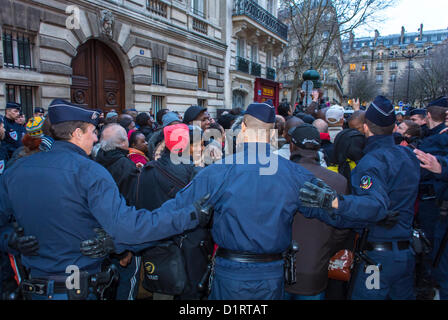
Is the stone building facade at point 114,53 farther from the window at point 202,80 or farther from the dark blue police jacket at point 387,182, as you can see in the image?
the dark blue police jacket at point 387,182

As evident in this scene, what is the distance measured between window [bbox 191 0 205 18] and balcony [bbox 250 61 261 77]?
5214 millimetres

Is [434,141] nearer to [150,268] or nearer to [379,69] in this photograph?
[150,268]

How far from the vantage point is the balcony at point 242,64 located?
17125 mm

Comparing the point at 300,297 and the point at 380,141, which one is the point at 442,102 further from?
the point at 300,297

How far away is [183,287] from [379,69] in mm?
90635

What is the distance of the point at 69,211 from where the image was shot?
1.91 m

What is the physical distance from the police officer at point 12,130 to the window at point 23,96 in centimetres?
113

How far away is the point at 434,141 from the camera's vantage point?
13.3 ft

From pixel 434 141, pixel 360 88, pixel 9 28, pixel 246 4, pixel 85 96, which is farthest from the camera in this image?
pixel 360 88

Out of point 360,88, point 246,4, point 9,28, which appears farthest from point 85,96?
point 360,88

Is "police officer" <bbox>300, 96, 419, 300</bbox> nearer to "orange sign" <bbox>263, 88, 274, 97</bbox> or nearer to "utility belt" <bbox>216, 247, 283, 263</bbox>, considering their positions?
"utility belt" <bbox>216, 247, 283, 263</bbox>

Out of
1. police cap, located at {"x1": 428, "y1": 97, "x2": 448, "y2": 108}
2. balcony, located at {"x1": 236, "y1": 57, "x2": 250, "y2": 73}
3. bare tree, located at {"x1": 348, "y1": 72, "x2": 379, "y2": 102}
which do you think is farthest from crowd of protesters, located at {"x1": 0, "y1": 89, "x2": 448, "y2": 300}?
bare tree, located at {"x1": 348, "y1": 72, "x2": 379, "y2": 102}

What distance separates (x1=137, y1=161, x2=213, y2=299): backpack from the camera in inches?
98.0

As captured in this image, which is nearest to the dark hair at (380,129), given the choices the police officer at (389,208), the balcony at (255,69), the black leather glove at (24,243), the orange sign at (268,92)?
the police officer at (389,208)
